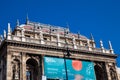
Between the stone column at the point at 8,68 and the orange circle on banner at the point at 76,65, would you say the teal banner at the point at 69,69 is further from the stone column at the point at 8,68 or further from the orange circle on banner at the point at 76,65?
the stone column at the point at 8,68

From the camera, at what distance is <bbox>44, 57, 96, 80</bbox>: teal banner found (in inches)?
1673

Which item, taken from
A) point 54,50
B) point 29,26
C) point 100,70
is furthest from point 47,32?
point 100,70

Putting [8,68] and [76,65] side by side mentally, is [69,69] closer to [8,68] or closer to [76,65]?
[76,65]

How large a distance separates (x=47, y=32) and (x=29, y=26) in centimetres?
367

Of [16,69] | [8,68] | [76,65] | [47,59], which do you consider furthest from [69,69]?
[8,68]

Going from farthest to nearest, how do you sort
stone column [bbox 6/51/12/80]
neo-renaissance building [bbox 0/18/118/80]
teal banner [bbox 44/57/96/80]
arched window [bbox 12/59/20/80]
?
teal banner [bbox 44/57/96/80], neo-renaissance building [bbox 0/18/118/80], arched window [bbox 12/59/20/80], stone column [bbox 6/51/12/80]

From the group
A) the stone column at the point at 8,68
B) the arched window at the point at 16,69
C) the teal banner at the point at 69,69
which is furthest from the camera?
the teal banner at the point at 69,69

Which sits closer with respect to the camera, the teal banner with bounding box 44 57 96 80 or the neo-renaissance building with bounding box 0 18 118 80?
the neo-renaissance building with bounding box 0 18 118 80

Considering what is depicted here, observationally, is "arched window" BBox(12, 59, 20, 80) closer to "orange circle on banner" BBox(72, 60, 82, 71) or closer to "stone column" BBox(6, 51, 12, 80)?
"stone column" BBox(6, 51, 12, 80)

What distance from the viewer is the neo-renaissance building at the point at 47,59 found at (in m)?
41.3

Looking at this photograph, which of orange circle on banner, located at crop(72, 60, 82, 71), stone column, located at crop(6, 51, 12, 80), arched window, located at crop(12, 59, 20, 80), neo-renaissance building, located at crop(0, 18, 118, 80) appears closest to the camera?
stone column, located at crop(6, 51, 12, 80)

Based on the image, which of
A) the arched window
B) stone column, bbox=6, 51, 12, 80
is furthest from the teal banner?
stone column, bbox=6, 51, 12, 80

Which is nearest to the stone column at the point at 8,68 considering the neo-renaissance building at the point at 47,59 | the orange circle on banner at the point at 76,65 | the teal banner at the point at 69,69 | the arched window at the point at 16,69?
the neo-renaissance building at the point at 47,59

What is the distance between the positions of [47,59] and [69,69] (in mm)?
3860
